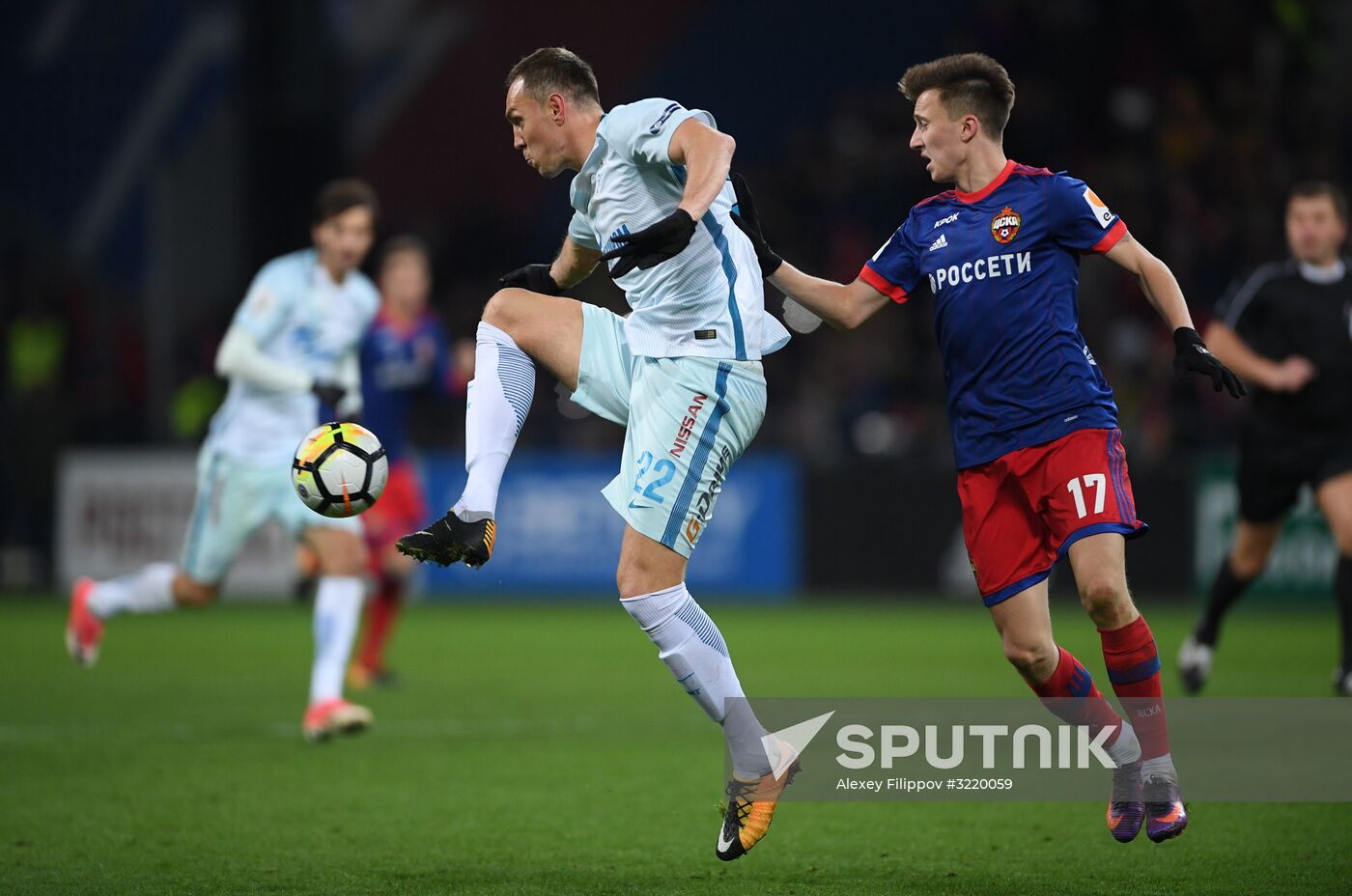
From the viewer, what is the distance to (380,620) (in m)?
10.5

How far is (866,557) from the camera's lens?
635 inches

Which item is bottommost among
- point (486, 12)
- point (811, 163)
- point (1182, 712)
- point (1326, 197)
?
point (1182, 712)

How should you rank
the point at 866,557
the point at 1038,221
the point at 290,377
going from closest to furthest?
1. the point at 1038,221
2. the point at 290,377
3. the point at 866,557

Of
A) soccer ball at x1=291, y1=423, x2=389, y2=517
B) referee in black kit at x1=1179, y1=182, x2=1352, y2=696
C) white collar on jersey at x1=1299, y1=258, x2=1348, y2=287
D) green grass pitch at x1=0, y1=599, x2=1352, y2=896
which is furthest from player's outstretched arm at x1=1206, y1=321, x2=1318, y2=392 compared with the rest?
soccer ball at x1=291, y1=423, x2=389, y2=517

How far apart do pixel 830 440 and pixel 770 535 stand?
4.31ft

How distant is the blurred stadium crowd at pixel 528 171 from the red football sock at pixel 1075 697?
9.47 meters

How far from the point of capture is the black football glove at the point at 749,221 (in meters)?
5.35

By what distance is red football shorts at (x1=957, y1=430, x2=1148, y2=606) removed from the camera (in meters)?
5.17

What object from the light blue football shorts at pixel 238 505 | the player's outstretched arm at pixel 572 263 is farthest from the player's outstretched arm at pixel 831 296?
the light blue football shorts at pixel 238 505

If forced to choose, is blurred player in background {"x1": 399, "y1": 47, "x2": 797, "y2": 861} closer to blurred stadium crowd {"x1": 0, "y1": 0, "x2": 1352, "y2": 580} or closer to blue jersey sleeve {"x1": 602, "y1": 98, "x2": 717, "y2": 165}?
blue jersey sleeve {"x1": 602, "y1": 98, "x2": 717, "y2": 165}

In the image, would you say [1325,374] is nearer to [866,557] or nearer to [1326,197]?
[1326,197]

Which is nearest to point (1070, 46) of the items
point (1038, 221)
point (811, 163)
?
point (811, 163)

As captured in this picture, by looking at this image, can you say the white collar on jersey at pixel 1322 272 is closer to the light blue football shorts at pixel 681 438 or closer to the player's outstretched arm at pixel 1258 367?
the player's outstretched arm at pixel 1258 367

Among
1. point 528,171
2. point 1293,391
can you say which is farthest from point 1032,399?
point 528,171
